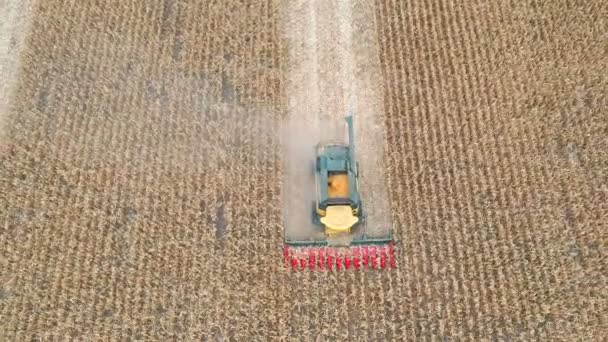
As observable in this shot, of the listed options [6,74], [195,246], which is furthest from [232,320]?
[6,74]

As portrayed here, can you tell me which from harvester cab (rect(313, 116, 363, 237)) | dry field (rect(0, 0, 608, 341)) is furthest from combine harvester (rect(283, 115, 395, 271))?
dry field (rect(0, 0, 608, 341))

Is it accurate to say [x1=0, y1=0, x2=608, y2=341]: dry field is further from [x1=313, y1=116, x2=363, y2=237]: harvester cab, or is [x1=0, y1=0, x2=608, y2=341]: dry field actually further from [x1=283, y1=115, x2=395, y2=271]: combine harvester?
[x1=313, y1=116, x2=363, y2=237]: harvester cab

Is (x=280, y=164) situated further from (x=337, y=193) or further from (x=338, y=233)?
(x=338, y=233)

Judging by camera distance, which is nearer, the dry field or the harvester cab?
the dry field

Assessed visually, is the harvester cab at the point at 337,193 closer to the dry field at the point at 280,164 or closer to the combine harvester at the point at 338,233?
the combine harvester at the point at 338,233

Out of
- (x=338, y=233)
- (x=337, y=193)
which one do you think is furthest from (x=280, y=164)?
(x=338, y=233)
